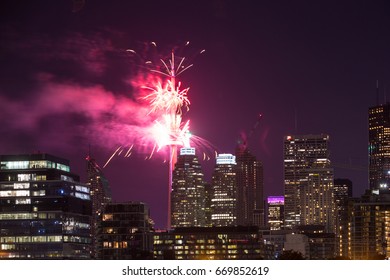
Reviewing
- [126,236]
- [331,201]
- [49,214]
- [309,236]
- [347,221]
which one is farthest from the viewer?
[331,201]

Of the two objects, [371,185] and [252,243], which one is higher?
[371,185]

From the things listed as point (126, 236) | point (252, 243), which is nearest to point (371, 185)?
point (252, 243)

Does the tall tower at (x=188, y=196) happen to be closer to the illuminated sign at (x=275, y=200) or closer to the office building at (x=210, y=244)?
the office building at (x=210, y=244)

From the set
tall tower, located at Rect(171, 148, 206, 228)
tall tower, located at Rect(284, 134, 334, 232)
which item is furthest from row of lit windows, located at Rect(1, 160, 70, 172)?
tall tower, located at Rect(284, 134, 334, 232)

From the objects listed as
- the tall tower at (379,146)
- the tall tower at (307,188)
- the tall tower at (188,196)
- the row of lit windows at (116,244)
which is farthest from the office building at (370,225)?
the row of lit windows at (116,244)

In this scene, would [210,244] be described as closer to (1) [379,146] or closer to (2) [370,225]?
(1) [379,146]

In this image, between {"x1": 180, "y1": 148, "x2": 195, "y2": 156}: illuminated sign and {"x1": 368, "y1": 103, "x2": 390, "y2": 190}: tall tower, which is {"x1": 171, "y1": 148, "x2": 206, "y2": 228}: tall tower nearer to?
{"x1": 180, "y1": 148, "x2": 195, "y2": 156}: illuminated sign
